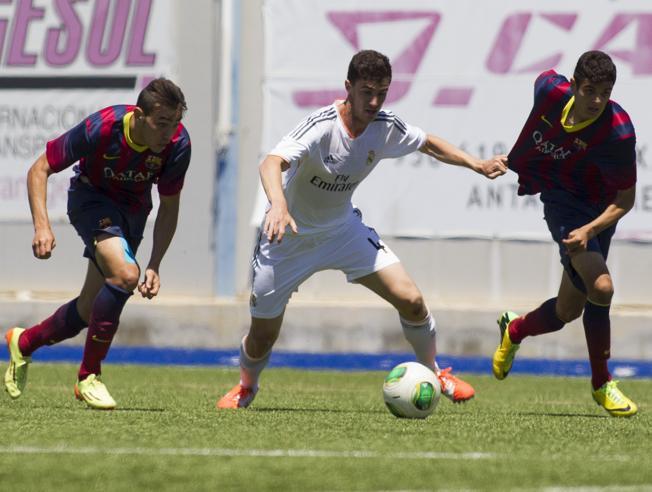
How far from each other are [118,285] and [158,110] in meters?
0.92

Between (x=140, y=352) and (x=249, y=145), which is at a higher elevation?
(x=249, y=145)

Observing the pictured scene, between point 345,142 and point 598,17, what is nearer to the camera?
point 345,142

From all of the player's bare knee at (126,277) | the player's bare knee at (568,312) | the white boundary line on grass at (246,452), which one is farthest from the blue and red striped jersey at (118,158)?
the player's bare knee at (568,312)

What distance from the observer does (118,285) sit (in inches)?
286

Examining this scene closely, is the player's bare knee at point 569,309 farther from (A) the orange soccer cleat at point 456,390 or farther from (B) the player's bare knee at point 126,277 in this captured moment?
(B) the player's bare knee at point 126,277

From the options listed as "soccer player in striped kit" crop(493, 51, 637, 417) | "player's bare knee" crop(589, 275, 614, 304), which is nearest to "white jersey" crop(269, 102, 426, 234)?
"soccer player in striped kit" crop(493, 51, 637, 417)

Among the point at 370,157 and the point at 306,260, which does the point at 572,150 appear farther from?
the point at 306,260

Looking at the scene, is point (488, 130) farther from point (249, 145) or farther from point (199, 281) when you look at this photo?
point (199, 281)

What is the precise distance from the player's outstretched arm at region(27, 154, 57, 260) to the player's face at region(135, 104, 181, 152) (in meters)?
0.52

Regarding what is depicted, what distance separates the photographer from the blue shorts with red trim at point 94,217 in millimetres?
7516

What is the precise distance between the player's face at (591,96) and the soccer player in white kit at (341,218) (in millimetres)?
524

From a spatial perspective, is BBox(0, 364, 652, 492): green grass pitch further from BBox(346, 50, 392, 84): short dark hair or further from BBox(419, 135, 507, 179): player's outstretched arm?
BBox(346, 50, 392, 84): short dark hair

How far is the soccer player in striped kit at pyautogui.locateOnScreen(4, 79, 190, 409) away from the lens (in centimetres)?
716

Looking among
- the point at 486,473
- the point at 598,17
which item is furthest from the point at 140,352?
the point at 486,473
